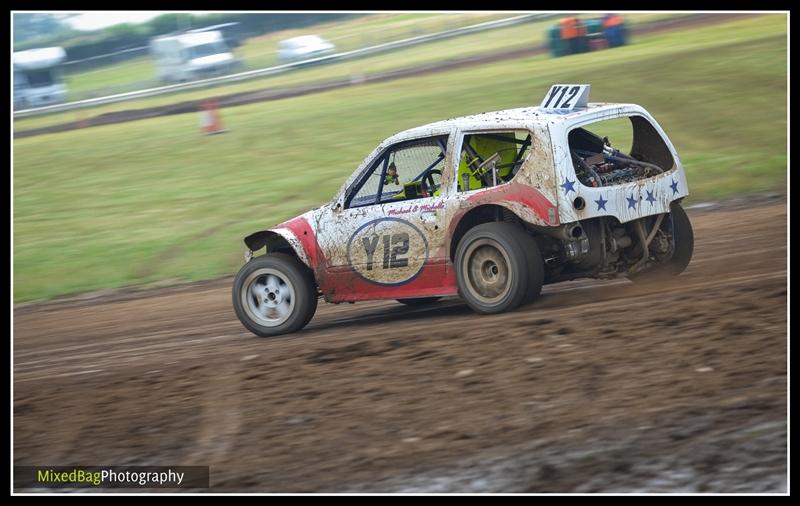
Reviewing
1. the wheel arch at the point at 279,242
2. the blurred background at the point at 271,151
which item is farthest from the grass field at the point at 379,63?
the wheel arch at the point at 279,242

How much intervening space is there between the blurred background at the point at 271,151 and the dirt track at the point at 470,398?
36mm

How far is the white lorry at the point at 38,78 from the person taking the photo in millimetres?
21516

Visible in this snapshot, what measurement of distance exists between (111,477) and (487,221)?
3.65 m

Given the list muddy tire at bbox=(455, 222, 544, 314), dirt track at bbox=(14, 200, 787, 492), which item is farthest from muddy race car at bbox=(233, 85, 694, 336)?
dirt track at bbox=(14, 200, 787, 492)

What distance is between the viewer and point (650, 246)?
9.91m

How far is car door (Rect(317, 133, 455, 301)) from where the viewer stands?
9445 mm

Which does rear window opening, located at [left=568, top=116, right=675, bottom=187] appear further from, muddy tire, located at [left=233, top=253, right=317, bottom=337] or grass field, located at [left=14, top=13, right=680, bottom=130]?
grass field, located at [left=14, top=13, right=680, bottom=130]

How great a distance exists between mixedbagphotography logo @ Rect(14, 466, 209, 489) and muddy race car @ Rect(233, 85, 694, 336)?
287 centimetres

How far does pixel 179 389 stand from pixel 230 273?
6250 mm

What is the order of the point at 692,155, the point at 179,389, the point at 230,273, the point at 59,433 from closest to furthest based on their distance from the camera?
1. the point at 59,433
2. the point at 179,389
3. the point at 230,273
4. the point at 692,155

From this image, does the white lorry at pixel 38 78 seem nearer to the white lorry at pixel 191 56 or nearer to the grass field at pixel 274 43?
the grass field at pixel 274 43

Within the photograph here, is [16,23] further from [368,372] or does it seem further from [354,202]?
[368,372]
